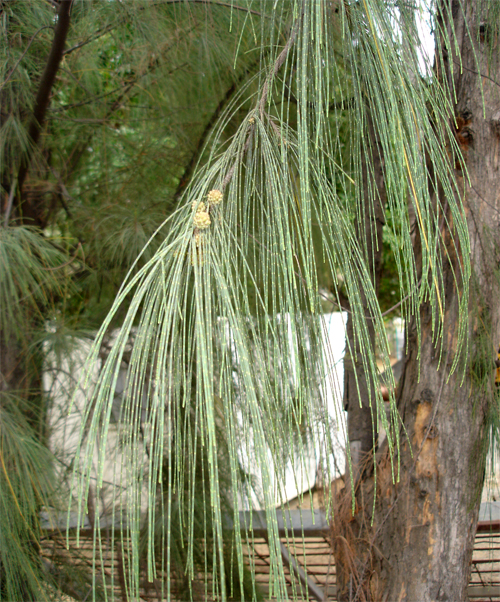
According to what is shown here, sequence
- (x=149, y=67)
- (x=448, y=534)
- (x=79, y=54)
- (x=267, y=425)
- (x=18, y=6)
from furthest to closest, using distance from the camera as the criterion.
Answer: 1. (x=149, y=67)
2. (x=79, y=54)
3. (x=18, y=6)
4. (x=448, y=534)
5. (x=267, y=425)

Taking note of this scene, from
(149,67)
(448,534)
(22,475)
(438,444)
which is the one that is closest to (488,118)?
(438,444)

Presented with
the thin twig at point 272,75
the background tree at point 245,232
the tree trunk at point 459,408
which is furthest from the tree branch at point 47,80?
the tree trunk at point 459,408

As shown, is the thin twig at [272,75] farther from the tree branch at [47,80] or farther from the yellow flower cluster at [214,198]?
the tree branch at [47,80]

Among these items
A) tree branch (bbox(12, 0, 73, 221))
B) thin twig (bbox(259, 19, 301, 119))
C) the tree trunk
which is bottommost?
the tree trunk

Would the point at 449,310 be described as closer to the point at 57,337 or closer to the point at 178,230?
the point at 178,230

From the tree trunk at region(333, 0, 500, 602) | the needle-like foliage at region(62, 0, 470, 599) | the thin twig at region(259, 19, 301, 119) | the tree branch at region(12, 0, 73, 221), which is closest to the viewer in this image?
the needle-like foliage at region(62, 0, 470, 599)

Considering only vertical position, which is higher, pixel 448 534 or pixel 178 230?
pixel 178 230

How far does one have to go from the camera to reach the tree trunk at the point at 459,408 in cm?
67

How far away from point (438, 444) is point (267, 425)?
0.38 metres

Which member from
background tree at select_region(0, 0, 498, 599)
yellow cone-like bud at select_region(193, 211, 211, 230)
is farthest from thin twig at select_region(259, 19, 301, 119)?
yellow cone-like bud at select_region(193, 211, 211, 230)

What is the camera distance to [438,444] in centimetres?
68

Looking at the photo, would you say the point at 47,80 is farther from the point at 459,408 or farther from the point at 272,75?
the point at 459,408

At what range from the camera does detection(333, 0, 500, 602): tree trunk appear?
2.19 feet

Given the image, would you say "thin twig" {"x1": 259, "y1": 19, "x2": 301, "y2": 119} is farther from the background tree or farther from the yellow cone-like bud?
the yellow cone-like bud
